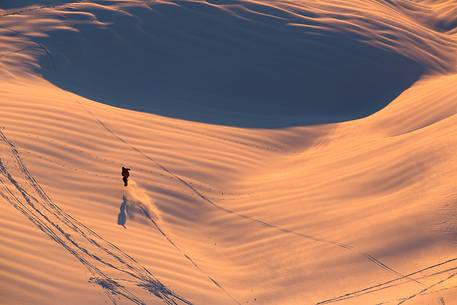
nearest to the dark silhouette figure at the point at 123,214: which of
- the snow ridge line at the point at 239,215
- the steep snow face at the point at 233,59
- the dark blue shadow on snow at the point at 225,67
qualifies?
the snow ridge line at the point at 239,215

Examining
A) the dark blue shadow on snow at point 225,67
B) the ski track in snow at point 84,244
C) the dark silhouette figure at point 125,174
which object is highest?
the dark blue shadow on snow at point 225,67

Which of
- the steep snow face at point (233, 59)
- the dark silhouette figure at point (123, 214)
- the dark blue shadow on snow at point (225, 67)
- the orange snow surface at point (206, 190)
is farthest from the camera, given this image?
the steep snow face at point (233, 59)

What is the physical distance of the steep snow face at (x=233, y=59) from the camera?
20922 millimetres

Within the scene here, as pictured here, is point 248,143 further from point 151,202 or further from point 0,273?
point 0,273

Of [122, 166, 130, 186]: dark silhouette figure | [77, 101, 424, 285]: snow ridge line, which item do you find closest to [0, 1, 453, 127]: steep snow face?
[77, 101, 424, 285]: snow ridge line

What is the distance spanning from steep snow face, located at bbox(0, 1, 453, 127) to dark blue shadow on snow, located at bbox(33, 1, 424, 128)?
0.03 metres

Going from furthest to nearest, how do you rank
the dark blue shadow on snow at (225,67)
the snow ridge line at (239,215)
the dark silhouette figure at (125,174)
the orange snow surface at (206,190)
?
the dark blue shadow on snow at (225,67)
the dark silhouette figure at (125,174)
the snow ridge line at (239,215)
the orange snow surface at (206,190)

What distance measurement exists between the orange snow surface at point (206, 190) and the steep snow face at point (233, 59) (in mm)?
110

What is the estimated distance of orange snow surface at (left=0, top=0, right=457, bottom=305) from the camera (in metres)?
9.86

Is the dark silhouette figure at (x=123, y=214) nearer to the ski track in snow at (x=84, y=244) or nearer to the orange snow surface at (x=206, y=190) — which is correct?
the orange snow surface at (x=206, y=190)

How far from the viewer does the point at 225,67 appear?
2278cm

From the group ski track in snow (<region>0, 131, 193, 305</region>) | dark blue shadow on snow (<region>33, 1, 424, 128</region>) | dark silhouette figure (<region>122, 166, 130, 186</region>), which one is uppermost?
dark blue shadow on snow (<region>33, 1, 424, 128</region>)

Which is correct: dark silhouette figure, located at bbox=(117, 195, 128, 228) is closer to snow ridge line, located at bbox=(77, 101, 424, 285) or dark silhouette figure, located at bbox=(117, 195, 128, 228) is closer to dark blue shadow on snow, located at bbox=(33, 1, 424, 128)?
snow ridge line, located at bbox=(77, 101, 424, 285)

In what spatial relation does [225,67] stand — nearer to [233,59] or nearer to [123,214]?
[233,59]
